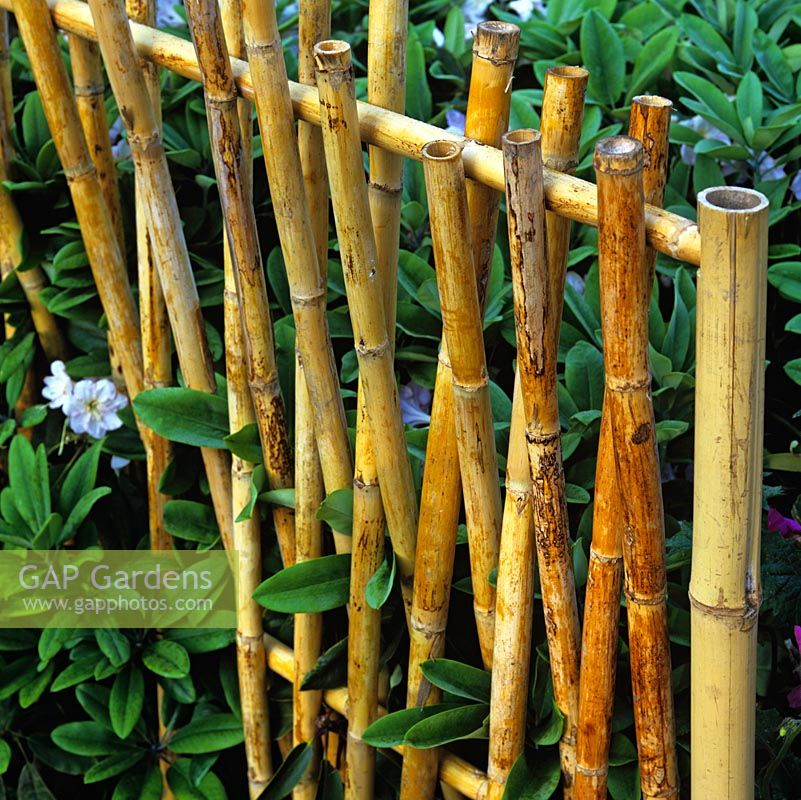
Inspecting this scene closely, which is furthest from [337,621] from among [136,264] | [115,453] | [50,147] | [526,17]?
[526,17]

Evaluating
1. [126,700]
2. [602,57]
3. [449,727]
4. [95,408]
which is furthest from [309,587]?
[602,57]

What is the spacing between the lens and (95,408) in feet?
4.67

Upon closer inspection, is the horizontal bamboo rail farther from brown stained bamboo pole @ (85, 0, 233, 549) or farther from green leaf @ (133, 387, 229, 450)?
green leaf @ (133, 387, 229, 450)

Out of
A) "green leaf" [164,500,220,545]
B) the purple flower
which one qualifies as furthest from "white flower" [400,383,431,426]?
the purple flower

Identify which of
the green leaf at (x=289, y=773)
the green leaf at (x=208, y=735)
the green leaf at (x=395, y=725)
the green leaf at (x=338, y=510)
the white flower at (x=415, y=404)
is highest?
the green leaf at (x=338, y=510)

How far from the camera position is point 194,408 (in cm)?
124

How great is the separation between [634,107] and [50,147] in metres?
0.91

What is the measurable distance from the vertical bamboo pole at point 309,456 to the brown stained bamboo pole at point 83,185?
32 centimetres

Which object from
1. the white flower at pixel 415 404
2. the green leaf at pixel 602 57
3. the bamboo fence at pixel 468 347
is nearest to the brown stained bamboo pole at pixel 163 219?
the bamboo fence at pixel 468 347

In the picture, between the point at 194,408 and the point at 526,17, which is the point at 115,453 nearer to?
the point at 194,408

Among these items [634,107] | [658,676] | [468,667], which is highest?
[634,107]

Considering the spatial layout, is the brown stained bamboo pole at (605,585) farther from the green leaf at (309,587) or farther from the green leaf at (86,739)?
the green leaf at (86,739)

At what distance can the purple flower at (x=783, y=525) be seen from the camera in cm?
110

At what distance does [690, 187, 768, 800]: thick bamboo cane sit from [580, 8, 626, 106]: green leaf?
2.60 feet
